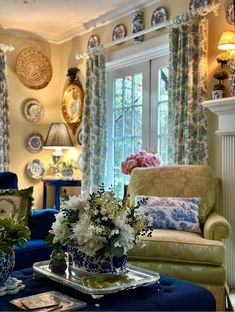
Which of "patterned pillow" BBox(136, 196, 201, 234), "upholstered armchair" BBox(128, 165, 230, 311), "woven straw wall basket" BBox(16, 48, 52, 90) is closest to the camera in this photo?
"upholstered armchair" BBox(128, 165, 230, 311)

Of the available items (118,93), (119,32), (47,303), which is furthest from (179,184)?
(119,32)

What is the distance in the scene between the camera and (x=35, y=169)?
570 centimetres

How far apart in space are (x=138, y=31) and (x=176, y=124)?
1.29 m

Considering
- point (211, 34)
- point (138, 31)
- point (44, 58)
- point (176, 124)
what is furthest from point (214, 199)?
point (44, 58)

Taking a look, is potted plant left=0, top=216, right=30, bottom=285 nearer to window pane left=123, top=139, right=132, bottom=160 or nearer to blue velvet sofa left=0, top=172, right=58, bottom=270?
blue velvet sofa left=0, top=172, right=58, bottom=270

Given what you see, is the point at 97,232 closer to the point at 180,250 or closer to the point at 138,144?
the point at 180,250

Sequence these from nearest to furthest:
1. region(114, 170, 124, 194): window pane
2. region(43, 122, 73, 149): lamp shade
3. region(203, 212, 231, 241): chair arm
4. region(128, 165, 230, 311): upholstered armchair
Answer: region(128, 165, 230, 311): upholstered armchair
region(203, 212, 231, 241): chair arm
region(114, 170, 124, 194): window pane
region(43, 122, 73, 149): lamp shade

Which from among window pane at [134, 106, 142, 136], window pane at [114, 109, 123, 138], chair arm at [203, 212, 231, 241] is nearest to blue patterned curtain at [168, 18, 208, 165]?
window pane at [134, 106, 142, 136]

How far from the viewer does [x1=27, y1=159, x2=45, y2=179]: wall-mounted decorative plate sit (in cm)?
566

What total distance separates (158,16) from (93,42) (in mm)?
1158

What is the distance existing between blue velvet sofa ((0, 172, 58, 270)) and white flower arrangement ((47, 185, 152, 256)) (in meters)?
0.97

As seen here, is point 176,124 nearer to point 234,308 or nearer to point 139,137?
point 139,137

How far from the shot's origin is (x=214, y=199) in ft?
11.7

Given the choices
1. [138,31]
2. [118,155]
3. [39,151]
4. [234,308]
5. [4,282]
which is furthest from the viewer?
[39,151]
